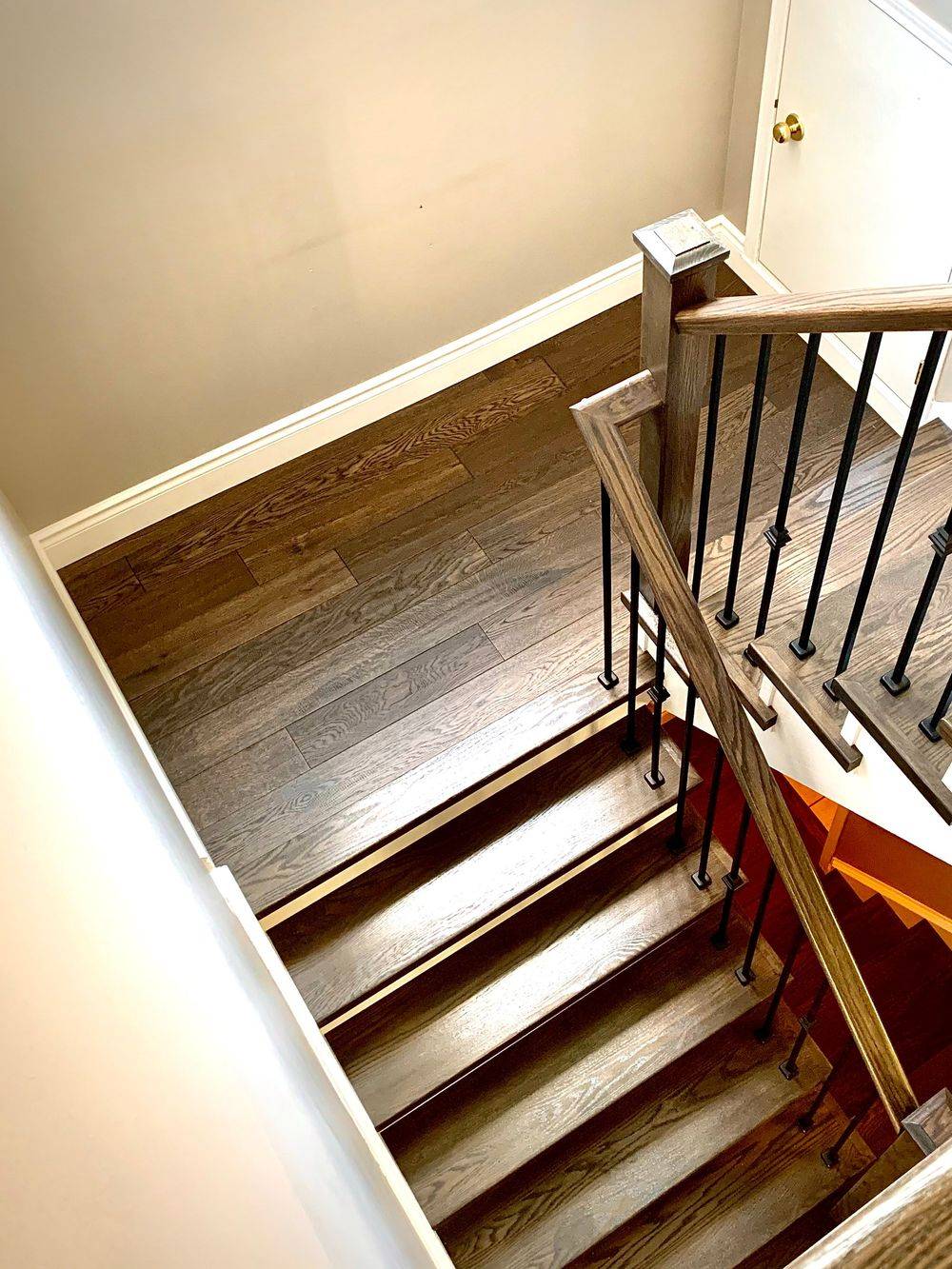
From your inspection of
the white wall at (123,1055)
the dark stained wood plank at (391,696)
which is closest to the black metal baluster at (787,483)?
the dark stained wood plank at (391,696)

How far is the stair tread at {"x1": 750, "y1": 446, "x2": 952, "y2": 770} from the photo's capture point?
79.6 inches

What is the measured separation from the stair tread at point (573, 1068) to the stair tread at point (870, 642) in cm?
78

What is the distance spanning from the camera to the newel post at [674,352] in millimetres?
1725

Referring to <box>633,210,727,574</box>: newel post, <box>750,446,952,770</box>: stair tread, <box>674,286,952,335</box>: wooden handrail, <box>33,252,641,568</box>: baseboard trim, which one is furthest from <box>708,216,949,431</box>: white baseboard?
<box>674,286,952,335</box>: wooden handrail

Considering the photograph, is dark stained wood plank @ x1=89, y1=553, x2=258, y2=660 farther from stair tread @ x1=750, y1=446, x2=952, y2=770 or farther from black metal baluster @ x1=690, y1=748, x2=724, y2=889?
stair tread @ x1=750, y1=446, x2=952, y2=770

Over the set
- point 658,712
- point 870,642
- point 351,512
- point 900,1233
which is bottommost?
point 900,1233

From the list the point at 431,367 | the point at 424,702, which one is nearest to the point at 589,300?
the point at 431,367

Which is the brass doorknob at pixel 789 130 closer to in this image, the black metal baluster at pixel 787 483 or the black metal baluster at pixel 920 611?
the black metal baluster at pixel 787 483

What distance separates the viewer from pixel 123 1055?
866 mm

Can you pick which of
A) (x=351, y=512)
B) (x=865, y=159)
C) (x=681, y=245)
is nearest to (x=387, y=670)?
(x=351, y=512)

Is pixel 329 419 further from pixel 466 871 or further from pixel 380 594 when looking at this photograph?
pixel 466 871

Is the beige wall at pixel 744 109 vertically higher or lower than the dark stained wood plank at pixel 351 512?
higher

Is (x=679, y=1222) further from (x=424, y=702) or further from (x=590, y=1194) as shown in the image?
(x=424, y=702)

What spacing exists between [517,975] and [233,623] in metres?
1.19
